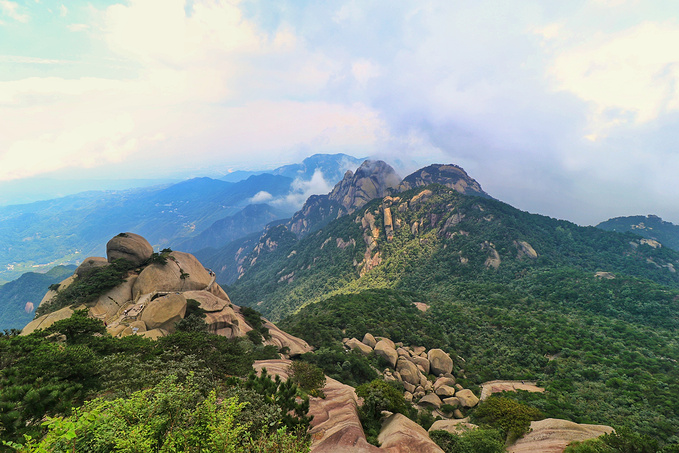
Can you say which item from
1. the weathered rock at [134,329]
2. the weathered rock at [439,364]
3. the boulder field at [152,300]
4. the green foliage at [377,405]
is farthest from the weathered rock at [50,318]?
the weathered rock at [439,364]

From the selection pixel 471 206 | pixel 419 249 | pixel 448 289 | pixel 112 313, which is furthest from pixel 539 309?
pixel 112 313

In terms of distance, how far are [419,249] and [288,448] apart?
12556 cm

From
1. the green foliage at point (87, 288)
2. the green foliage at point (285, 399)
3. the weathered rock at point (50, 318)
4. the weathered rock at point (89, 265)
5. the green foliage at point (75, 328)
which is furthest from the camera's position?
the weathered rock at point (89, 265)

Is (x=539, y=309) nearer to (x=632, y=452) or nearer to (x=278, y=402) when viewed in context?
(x=632, y=452)

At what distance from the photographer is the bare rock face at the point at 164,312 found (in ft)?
104

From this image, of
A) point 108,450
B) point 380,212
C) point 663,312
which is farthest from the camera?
point 380,212

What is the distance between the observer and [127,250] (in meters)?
42.3

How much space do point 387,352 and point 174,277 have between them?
3836 cm

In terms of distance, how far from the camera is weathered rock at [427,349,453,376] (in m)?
44.9

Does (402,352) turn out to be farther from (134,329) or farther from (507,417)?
(134,329)

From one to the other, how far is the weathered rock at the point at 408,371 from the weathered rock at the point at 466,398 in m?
6.18

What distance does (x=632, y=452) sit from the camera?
1725 cm

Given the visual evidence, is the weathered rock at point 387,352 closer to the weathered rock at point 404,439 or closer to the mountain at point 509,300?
the mountain at point 509,300

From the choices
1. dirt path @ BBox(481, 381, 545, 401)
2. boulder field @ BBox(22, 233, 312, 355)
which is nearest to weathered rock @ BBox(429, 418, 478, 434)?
dirt path @ BBox(481, 381, 545, 401)
